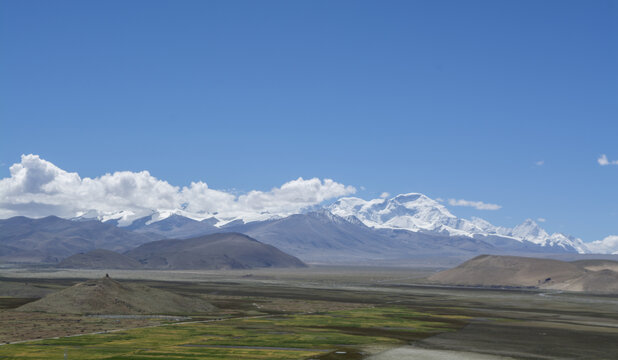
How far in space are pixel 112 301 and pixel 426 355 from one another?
60.3 meters

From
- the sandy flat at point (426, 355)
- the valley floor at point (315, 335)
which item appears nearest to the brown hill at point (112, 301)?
the valley floor at point (315, 335)

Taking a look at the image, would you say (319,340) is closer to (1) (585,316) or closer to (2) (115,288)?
(2) (115,288)

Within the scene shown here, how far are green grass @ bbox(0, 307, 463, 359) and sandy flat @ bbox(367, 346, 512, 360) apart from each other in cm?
522

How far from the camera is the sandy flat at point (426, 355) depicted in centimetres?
6144

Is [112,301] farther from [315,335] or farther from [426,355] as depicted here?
[426,355]

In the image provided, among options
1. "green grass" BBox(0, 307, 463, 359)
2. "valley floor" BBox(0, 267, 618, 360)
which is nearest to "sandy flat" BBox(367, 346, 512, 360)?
"valley floor" BBox(0, 267, 618, 360)

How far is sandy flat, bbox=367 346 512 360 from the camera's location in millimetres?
61438

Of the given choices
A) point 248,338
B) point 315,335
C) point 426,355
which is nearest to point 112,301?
point 248,338

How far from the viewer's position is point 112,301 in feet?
345

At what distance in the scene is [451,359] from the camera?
61.4 m

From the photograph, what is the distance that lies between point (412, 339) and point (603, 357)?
20362 millimetres

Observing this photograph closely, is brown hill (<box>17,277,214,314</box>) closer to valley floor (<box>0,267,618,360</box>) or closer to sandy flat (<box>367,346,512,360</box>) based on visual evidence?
valley floor (<box>0,267,618,360</box>)

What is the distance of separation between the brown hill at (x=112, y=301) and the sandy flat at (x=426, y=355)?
51.1 m

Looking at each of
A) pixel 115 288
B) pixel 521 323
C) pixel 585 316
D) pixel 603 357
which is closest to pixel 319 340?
pixel 603 357
